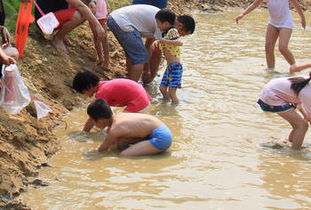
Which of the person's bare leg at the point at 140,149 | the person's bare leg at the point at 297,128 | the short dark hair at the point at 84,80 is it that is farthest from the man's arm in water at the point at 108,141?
the person's bare leg at the point at 297,128

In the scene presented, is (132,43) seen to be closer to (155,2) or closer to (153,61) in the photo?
(153,61)

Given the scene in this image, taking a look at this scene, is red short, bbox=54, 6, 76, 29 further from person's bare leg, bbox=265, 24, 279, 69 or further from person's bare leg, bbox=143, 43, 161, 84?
person's bare leg, bbox=265, 24, 279, 69

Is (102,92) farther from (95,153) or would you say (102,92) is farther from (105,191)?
(105,191)

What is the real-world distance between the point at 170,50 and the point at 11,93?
2.92m

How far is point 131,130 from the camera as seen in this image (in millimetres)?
5328

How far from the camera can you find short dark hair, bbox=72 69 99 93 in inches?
225

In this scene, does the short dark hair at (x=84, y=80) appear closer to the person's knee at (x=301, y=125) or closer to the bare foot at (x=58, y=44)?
the bare foot at (x=58, y=44)

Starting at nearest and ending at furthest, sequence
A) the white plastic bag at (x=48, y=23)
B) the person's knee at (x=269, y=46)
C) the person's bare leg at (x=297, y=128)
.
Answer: the person's bare leg at (x=297, y=128)
the white plastic bag at (x=48, y=23)
the person's knee at (x=269, y=46)

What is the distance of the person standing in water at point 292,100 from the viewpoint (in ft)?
18.0

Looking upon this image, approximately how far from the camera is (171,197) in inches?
170

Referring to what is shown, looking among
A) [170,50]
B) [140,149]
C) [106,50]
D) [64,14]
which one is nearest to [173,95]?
[170,50]

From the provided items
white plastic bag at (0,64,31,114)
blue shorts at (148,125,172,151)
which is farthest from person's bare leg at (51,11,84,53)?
blue shorts at (148,125,172,151)

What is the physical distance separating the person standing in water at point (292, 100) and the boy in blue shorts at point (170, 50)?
1.83 m

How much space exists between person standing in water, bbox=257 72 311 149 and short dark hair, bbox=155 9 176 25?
1.94 metres
